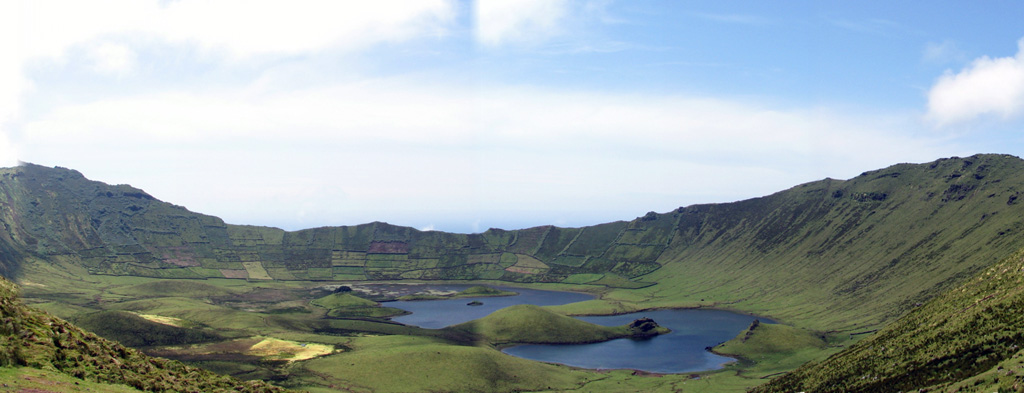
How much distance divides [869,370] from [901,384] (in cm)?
1034

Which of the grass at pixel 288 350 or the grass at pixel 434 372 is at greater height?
the grass at pixel 288 350

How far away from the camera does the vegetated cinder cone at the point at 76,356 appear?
43125 mm

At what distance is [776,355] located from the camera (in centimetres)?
17512

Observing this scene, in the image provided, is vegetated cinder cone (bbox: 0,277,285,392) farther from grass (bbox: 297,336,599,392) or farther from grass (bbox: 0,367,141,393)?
grass (bbox: 297,336,599,392)

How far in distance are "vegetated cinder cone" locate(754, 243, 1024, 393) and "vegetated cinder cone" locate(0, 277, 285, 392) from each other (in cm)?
6278

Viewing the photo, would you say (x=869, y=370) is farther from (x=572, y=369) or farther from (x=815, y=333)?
(x=815, y=333)

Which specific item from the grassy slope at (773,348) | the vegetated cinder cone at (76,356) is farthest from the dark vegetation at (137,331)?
the grassy slope at (773,348)

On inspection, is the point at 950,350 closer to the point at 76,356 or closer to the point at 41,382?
the point at 41,382

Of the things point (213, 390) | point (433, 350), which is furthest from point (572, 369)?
point (213, 390)

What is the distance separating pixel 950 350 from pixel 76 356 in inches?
3051

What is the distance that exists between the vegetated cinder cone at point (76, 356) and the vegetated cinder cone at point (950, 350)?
206ft

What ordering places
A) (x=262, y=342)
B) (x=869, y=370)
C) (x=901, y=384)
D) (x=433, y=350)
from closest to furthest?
1. (x=901, y=384)
2. (x=869, y=370)
3. (x=433, y=350)
4. (x=262, y=342)

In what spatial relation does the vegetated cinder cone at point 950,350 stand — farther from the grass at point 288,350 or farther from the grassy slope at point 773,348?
the grass at point 288,350

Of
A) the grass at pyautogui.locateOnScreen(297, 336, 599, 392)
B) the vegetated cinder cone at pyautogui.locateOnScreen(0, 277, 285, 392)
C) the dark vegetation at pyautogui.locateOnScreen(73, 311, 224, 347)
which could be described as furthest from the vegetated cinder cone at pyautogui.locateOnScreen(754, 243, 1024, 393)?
the dark vegetation at pyautogui.locateOnScreen(73, 311, 224, 347)
